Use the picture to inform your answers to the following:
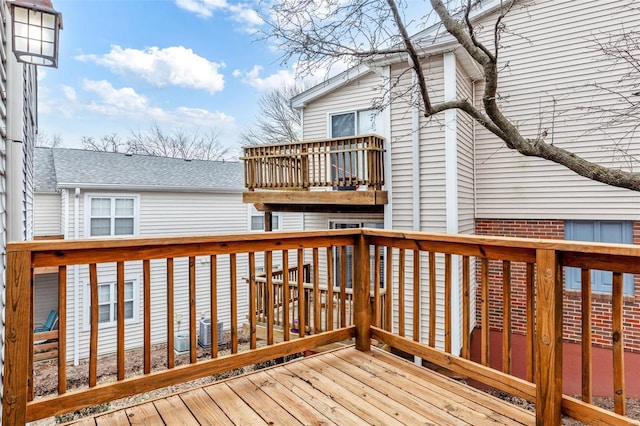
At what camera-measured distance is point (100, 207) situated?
9672 mm

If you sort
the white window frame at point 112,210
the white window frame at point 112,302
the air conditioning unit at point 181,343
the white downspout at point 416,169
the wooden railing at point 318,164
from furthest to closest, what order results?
the air conditioning unit at point 181,343 → the white window frame at point 112,302 → the white window frame at point 112,210 → the wooden railing at point 318,164 → the white downspout at point 416,169

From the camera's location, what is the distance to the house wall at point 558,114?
19.6 feet

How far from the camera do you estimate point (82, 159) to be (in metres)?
10.5

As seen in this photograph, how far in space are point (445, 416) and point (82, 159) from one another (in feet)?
38.6

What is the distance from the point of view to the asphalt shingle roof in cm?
957

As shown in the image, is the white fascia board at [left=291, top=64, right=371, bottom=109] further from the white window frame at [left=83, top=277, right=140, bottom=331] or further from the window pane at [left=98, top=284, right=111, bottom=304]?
the window pane at [left=98, top=284, right=111, bottom=304]

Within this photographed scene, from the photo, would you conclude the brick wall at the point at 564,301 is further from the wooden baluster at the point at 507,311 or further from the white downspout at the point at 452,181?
the wooden baluster at the point at 507,311

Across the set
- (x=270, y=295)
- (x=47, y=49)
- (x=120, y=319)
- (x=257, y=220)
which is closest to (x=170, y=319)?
(x=120, y=319)

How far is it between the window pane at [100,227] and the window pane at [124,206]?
1.22 ft

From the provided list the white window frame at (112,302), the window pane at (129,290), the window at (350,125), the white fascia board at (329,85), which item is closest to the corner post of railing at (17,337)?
the window at (350,125)

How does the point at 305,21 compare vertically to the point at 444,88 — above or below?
above

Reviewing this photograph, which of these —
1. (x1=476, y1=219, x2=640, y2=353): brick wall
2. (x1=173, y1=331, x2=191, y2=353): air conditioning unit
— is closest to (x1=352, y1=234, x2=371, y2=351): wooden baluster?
(x1=476, y1=219, x2=640, y2=353): brick wall

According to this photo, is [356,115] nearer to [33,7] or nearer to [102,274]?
[33,7]

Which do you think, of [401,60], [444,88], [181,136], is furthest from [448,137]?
[181,136]
